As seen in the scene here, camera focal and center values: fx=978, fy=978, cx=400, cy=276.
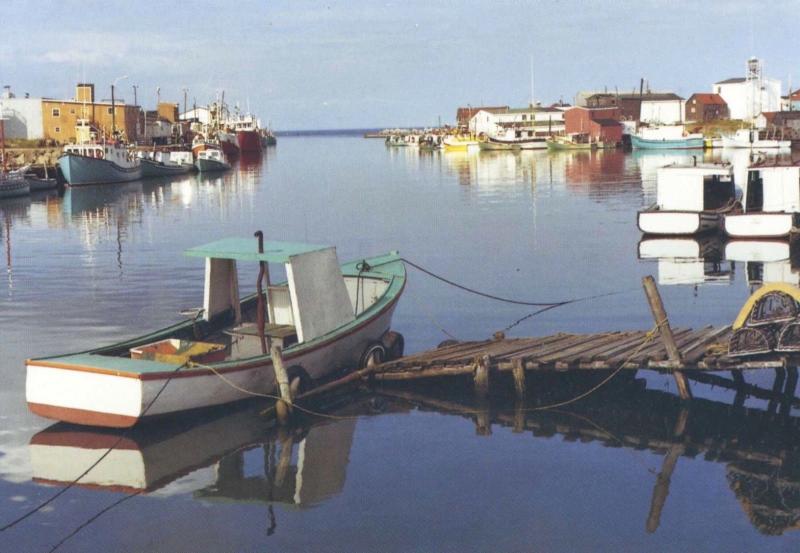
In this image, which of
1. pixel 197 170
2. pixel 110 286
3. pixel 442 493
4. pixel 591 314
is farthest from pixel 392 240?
pixel 197 170

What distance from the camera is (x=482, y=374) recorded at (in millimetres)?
18453

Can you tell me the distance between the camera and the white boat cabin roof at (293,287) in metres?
18.9

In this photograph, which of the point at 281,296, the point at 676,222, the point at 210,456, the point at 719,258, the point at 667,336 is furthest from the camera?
the point at 676,222

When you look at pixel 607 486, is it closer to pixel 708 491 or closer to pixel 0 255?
pixel 708 491

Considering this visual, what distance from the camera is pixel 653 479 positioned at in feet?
48.1

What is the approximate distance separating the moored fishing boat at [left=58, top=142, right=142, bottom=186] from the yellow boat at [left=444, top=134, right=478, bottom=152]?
67.7m

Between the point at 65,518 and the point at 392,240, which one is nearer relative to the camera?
the point at 65,518

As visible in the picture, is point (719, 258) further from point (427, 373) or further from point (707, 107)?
point (707, 107)

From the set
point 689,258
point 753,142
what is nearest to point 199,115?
point 753,142

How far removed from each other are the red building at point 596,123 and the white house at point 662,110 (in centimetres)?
762

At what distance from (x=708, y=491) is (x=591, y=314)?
474 inches

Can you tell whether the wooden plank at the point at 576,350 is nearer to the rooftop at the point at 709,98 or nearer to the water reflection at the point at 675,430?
the water reflection at the point at 675,430

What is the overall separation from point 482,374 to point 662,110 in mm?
157252

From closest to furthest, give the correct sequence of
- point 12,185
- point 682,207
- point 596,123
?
point 682,207 → point 12,185 → point 596,123
